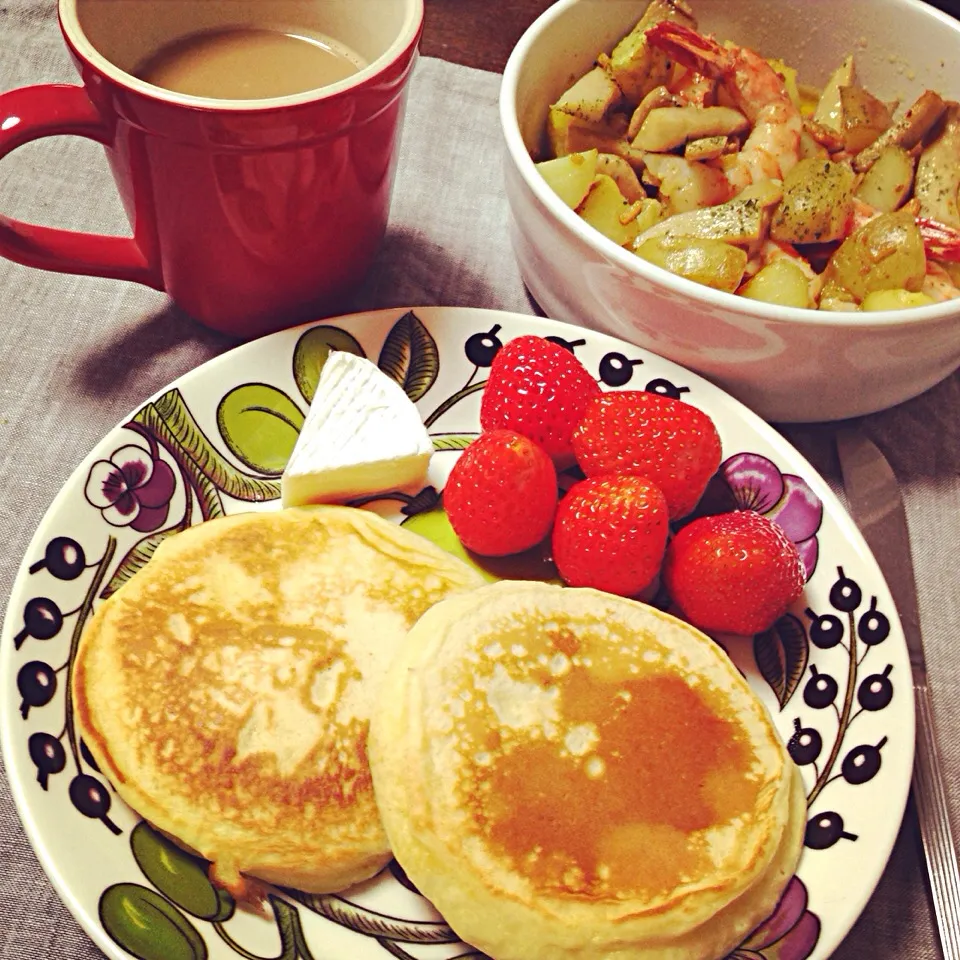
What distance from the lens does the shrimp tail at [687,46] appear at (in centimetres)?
145

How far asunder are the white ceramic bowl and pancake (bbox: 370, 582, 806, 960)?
1.35ft

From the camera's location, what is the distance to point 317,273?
53.1 inches

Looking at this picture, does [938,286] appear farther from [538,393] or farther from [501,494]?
[501,494]

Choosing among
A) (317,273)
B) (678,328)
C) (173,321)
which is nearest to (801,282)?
(678,328)

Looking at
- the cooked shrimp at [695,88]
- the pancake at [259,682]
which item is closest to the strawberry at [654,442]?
the pancake at [259,682]

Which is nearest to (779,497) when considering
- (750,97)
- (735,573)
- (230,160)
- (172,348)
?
(735,573)

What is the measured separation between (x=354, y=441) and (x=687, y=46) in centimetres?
82

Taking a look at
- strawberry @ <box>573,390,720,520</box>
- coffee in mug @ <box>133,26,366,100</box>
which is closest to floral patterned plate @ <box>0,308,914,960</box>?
strawberry @ <box>573,390,720,520</box>

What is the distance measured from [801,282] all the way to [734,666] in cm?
54

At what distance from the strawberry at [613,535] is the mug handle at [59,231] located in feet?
2.34

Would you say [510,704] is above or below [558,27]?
below

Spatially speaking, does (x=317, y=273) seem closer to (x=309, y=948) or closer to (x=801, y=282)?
(x=801, y=282)

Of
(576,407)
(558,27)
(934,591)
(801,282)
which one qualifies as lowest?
(934,591)

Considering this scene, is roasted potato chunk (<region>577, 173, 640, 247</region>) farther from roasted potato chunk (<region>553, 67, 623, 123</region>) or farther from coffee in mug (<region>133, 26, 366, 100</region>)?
coffee in mug (<region>133, 26, 366, 100</region>)
